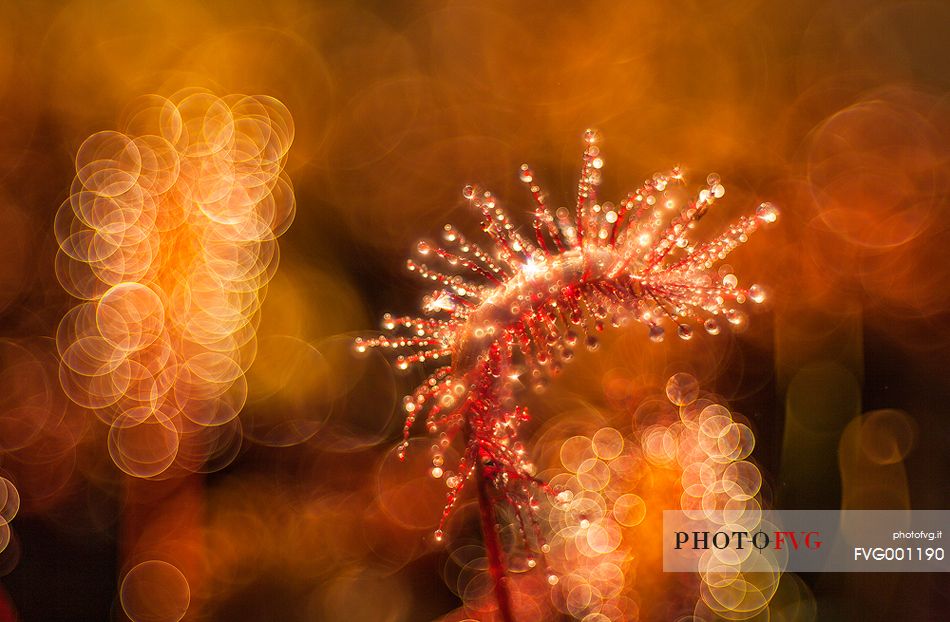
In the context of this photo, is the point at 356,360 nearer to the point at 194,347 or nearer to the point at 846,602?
the point at 194,347

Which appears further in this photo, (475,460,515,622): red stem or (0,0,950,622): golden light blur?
(0,0,950,622): golden light blur

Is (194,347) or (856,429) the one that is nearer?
(856,429)

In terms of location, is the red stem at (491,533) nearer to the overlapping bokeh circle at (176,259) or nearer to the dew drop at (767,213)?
the dew drop at (767,213)

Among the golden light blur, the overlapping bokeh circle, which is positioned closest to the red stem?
the golden light blur

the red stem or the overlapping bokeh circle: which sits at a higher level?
the overlapping bokeh circle

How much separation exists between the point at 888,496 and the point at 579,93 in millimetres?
318

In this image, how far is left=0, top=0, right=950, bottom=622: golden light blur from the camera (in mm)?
378

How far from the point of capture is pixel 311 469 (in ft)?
1.57

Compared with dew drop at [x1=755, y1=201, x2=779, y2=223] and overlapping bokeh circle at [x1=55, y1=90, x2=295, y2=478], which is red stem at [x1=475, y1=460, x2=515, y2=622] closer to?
dew drop at [x1=755, y1=201, x2=779, y2=223]

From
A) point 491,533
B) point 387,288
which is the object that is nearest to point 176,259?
point 387,288

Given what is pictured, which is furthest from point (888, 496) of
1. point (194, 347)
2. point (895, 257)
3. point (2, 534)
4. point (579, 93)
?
point (2, 534)

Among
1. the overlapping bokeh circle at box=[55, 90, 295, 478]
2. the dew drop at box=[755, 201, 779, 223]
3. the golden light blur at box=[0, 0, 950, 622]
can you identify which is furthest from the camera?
the overlapping bokeh circle at box=[55, 90, 295, 478]

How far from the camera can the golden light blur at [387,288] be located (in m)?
0.38

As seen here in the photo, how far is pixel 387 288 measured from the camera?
0.46 metres
